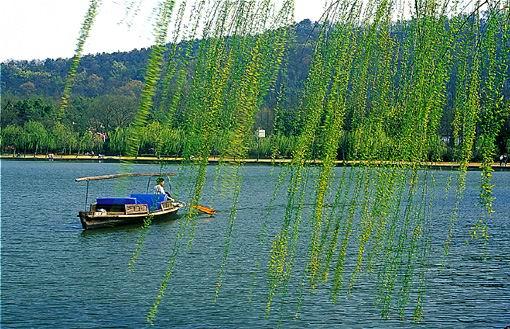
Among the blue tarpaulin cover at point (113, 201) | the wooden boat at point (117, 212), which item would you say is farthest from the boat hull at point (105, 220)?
the blue tarpaulin cover at point (113, 201)

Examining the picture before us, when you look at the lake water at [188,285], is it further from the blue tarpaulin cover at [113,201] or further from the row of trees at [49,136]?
the row of trees at [49,136]

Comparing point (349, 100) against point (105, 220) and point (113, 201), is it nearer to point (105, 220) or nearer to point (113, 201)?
point (105, 220)

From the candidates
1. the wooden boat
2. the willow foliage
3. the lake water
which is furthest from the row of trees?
the lake water

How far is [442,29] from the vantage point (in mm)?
2652

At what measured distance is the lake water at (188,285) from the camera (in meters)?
14.5

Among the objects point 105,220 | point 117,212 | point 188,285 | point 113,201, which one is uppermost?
point 113,201

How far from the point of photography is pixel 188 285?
17.5m

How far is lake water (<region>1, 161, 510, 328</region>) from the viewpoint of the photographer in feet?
47.7

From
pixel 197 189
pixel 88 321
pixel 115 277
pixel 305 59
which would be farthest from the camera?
pixel 115 277

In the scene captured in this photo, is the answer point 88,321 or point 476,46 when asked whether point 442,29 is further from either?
point 88,321

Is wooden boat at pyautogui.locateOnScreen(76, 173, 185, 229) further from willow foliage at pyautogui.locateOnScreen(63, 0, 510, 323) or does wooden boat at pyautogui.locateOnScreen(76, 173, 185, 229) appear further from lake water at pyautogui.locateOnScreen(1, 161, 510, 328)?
willow foliage at pyautogui.locateOnScreen(63, 0, 510, 323)

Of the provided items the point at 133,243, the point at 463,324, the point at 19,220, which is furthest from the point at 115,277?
the point at 19,220

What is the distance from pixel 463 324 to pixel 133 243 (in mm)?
13203

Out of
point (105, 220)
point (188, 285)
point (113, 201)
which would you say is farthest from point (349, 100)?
point (113, 201)
